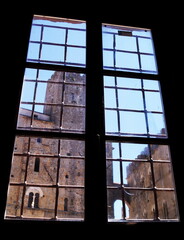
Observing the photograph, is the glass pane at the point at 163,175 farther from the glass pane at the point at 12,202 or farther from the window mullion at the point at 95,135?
the glass pane at the point at 12,202

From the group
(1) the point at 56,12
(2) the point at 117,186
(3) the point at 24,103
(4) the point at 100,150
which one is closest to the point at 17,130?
(3) the point at 24,103

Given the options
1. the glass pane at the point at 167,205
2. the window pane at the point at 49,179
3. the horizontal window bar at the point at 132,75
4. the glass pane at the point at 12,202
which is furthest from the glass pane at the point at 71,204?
the horizontal window bar at the point at 132,75

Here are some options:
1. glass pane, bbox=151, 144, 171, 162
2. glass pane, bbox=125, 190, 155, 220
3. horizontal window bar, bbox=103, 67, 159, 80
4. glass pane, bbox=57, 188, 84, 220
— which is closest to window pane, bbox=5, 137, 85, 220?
glass pane, bbox=57, 188, 84, 220

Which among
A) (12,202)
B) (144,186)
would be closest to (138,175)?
(144,186)

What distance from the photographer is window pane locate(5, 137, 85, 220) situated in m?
1.79

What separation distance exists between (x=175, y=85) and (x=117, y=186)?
0.98 meters

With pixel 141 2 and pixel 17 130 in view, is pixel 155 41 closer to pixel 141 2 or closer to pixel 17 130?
pixel 141 2

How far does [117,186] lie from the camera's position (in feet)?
6.21

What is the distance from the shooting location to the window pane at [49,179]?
179 centimetres

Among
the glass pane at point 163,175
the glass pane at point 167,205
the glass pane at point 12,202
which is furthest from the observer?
the glass pane at point 163,175

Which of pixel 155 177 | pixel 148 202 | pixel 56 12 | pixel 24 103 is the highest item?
pixel 56 12

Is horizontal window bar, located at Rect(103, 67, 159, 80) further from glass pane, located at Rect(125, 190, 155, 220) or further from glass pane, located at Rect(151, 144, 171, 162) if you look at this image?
glass pane, located at Rect(125, 190, 155, 220)

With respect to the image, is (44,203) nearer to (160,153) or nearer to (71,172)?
(71,172)

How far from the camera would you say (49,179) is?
1915 millimetres
